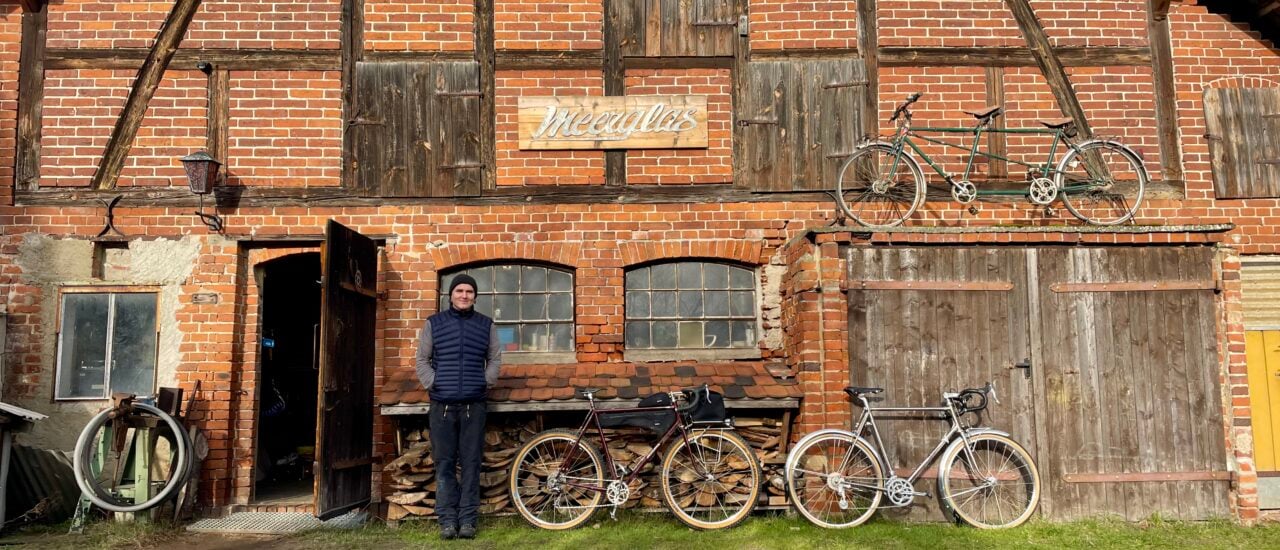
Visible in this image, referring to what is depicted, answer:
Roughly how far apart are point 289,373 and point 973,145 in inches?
308

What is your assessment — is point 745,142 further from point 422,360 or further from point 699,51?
point 422,360

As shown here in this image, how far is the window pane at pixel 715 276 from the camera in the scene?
7.99 m

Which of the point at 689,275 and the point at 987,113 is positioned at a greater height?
the point at 987,113

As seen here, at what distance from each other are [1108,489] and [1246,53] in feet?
14.2

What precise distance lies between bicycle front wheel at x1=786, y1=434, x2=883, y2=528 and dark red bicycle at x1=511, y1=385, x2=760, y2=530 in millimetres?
347

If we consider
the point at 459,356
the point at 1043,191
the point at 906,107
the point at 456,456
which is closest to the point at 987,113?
the point at 906,107

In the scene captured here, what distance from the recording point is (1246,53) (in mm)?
8281

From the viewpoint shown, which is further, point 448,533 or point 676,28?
point 676,28

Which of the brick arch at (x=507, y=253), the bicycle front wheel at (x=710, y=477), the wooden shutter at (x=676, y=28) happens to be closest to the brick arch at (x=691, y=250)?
the brick arch at (x=507, y=253)

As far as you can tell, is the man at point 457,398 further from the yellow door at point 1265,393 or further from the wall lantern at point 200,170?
the yellow door at point 1265,393

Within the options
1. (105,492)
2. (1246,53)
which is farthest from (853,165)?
(105,492)

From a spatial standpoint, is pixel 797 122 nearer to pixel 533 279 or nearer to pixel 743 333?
pixel 743 333

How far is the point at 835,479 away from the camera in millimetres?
6500

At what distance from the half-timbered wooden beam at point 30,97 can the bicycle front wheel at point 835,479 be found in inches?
261
